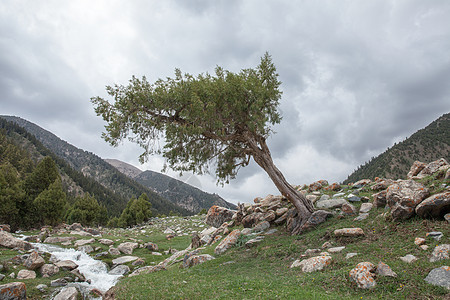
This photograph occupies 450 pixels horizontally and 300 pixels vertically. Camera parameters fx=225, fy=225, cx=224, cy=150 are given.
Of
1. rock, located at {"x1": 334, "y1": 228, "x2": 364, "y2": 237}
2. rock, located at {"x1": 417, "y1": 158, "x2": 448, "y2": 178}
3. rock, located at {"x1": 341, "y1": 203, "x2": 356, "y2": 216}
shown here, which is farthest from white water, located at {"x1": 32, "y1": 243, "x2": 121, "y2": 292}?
rock, located at {"x1": 417, "y1": 158, "x2": 448, "y2": 178}

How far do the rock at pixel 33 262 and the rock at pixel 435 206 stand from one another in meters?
22.9

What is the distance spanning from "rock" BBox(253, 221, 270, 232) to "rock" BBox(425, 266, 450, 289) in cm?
1249

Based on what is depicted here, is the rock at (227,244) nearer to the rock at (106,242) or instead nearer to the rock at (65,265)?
the rock at (65,265)

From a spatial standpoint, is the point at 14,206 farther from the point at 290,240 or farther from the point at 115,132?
the point at 290,240

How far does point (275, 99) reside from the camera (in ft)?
56.3

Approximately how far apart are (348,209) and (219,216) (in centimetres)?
1563


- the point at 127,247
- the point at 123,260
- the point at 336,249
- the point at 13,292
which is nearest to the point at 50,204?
the point at 127,247

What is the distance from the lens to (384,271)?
7508mm

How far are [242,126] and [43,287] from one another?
50.0 ft

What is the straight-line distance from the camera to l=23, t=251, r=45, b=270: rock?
14773 mm

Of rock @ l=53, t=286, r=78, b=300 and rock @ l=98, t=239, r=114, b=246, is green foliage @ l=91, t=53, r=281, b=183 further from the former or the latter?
rock @ l=98, t=239, r=114, b=246

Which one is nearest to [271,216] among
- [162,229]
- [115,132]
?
[115,132]

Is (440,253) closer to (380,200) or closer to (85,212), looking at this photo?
(380,200)

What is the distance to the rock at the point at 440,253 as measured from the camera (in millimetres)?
7652
